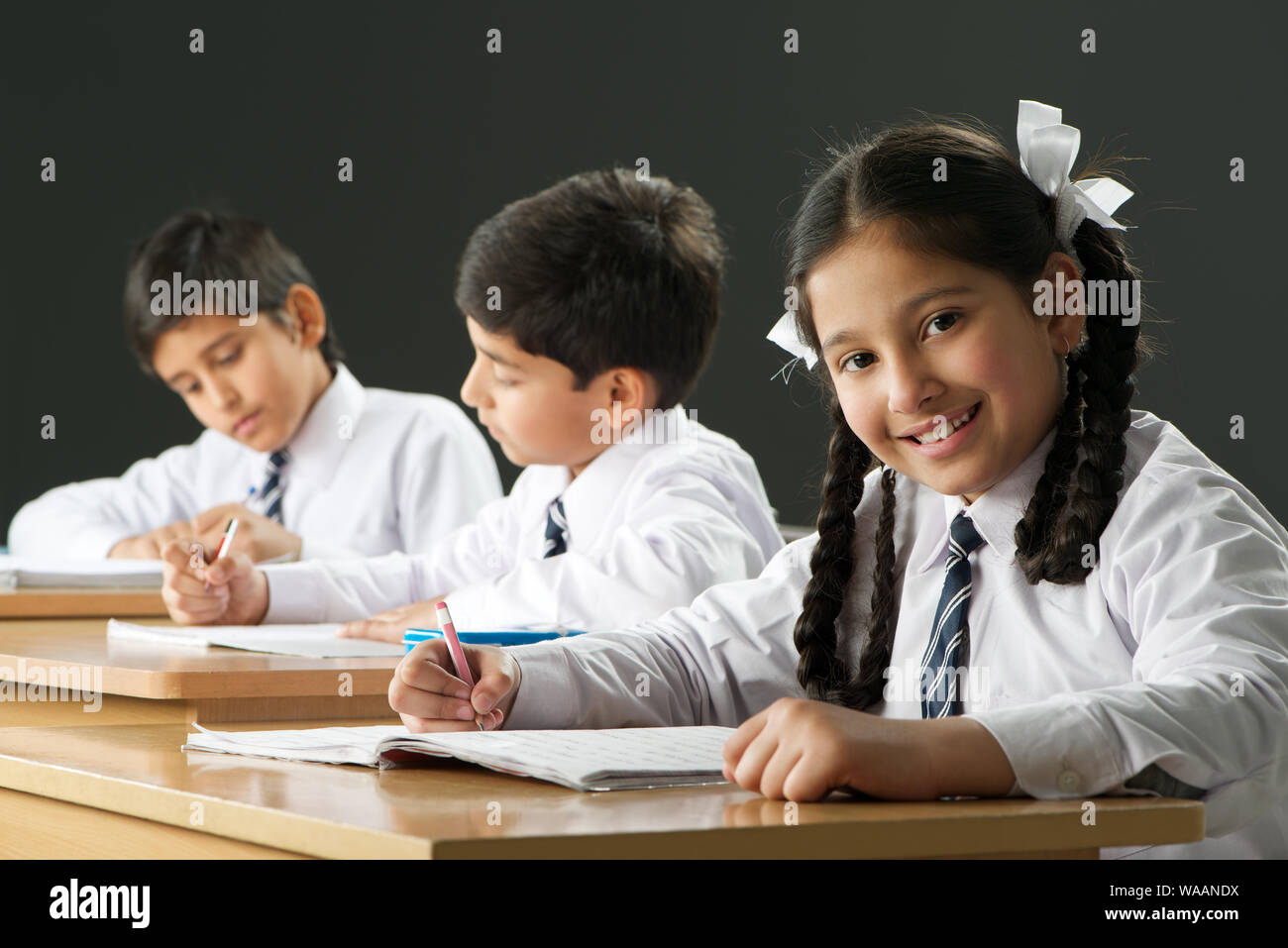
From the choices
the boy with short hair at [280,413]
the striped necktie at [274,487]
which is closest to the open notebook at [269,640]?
the boy with short hair at [280,413]

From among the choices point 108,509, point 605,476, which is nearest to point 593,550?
point 605,476

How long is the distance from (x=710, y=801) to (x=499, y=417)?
125 cm

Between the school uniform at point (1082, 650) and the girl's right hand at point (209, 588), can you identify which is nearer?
the school uniform at point (1082, 650)

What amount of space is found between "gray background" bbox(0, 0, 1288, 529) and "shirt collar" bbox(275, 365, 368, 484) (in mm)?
1204

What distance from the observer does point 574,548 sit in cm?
208

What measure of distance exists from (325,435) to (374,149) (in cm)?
161

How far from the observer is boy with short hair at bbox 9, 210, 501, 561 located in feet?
9.51

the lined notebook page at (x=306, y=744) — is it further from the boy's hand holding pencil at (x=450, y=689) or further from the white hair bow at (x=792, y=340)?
the white hair bow at (x=792, y=340)

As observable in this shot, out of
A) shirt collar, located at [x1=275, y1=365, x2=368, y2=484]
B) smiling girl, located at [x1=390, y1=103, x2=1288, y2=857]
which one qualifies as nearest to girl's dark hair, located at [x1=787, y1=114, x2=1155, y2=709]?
smiling girl, located at [x1=390, y1=103, x2=1288, y2=857]

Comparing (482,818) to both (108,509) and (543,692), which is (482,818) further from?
(108,509)

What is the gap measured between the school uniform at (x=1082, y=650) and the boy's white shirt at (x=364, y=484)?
157 cm

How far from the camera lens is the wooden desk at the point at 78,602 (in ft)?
7.13

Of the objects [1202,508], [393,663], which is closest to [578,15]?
[393,663]

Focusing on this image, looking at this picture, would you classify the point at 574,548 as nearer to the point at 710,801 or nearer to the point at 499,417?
the point at 499,417
